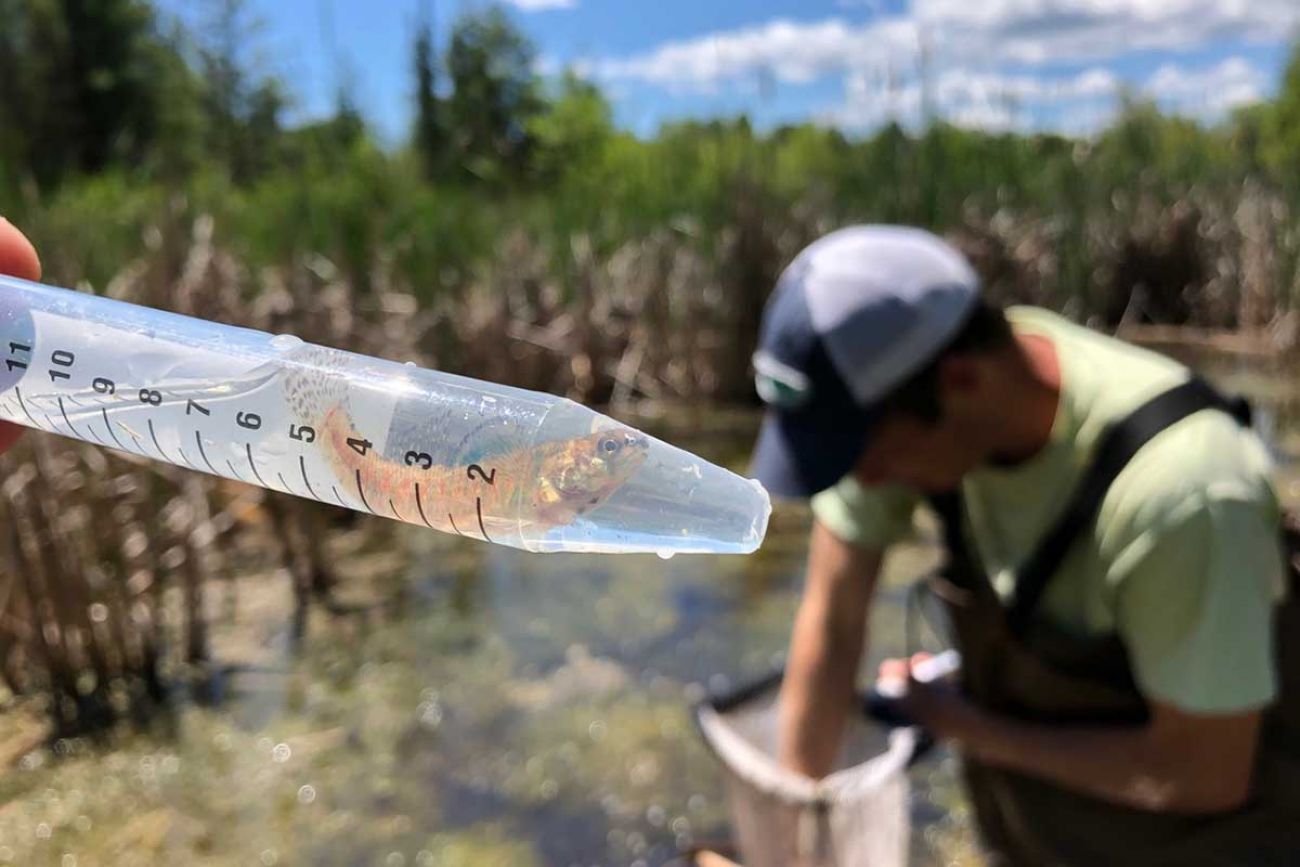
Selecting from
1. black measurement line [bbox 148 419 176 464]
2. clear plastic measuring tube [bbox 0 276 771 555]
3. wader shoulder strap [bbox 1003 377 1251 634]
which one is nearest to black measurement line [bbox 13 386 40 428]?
clear plastic measuring tube [bbox 0 276 771 555]

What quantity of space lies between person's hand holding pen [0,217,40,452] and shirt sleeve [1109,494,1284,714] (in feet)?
4.28

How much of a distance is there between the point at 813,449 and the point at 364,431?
961 mm

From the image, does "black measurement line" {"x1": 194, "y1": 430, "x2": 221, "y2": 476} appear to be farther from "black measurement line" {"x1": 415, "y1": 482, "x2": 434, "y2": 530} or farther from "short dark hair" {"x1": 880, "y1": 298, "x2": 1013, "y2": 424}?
"short dark hair" {"x1": 880, "y1": 298, "x2": 1013, "y2": 424}

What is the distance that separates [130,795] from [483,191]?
4905mm

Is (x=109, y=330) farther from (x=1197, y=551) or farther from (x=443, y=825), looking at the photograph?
(x=443, y=825)

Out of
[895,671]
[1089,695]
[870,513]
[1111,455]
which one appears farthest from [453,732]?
[1111,455]

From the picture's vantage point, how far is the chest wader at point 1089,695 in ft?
4.57

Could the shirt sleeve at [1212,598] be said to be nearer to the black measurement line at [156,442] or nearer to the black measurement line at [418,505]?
the black measurement line at [418,505]

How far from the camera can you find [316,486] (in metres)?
0.74

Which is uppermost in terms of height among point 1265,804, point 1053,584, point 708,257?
point 1053,584

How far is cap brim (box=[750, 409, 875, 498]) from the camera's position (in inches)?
59.5

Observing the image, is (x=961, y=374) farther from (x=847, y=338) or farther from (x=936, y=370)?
(x=847, y=338)

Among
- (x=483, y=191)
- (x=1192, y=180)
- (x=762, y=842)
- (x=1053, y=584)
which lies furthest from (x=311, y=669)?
(x=1192, y=180)

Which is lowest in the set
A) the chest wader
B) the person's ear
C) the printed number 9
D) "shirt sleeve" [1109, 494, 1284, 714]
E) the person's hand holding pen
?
the chest wader
